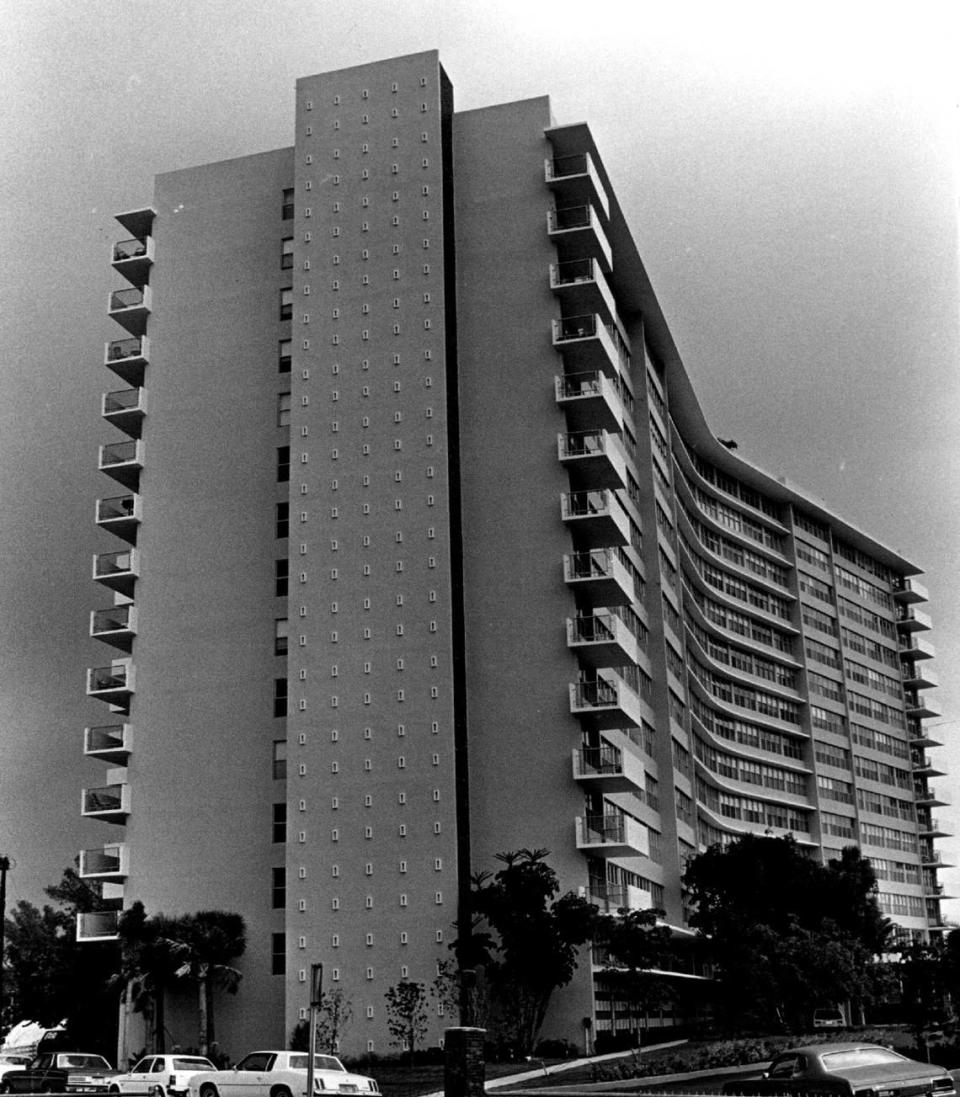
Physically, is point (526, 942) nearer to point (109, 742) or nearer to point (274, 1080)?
point (274, 1080)

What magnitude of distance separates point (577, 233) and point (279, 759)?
A: 28139mm

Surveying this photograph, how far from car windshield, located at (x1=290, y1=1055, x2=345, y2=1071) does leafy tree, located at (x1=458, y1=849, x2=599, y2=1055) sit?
16.8 meters

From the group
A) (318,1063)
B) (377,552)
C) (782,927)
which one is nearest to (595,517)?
(377,552)

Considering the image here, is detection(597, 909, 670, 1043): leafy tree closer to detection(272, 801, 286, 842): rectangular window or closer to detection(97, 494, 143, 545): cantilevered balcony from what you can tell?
detection(272, 801, 286, 842): rectangular window

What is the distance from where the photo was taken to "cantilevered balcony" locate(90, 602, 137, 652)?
233 ft

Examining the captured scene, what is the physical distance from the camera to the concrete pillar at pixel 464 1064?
2567cm

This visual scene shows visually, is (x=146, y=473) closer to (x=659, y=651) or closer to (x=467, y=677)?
(x=467, y=677)

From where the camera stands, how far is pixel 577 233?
227ft

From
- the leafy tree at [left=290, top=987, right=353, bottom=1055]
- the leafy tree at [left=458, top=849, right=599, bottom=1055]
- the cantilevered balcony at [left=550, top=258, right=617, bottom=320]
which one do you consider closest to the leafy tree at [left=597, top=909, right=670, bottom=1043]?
the leafy tree at [left=458, top=849, right=599, bottom=1055]

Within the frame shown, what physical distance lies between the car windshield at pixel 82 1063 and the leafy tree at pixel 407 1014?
1659cm

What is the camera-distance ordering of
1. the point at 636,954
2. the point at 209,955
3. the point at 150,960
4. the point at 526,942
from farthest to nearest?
the point at 209,955 → the point at 150,960 → the point at 636,954 → the point at 526,942

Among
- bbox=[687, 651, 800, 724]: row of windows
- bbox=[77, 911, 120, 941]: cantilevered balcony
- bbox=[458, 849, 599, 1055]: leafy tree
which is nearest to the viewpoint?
bbox=[458, 849, 599, 1055]: leafy tree

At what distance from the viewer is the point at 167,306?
75.7 m

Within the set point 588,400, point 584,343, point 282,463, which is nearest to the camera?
point 588,400
